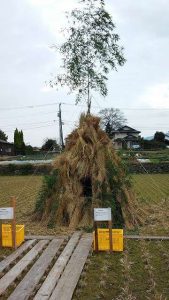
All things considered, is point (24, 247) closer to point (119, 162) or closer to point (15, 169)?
point (119, 162)

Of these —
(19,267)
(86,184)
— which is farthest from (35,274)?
(86,184)

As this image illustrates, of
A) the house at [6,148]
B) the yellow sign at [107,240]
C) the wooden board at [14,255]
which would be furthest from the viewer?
the house at [6,148]

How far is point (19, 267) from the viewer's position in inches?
279

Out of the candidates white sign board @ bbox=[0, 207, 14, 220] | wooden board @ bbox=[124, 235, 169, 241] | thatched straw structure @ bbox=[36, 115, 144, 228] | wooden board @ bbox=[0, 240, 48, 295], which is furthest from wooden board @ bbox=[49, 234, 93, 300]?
thatched straw structure @ bbox=[36, 115, 144, 228]

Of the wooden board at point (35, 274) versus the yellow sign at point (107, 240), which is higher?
the yellow sign at point (107, 240)

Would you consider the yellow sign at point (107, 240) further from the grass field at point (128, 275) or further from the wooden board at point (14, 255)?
the wooden board at point (14, 255)

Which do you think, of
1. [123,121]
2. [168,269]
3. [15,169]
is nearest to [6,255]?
[168,269]

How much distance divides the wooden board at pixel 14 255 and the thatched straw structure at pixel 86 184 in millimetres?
1754

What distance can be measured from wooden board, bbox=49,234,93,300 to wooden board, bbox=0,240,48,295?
69 centimetres

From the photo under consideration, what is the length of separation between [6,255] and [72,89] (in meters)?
16.0

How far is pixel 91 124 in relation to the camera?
11.5 meters

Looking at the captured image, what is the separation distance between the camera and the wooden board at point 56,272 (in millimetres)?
5801

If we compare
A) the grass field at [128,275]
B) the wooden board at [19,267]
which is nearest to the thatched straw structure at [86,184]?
the wooden board at [19,267]

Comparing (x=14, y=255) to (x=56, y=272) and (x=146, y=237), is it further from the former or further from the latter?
(x=146, y=237)
